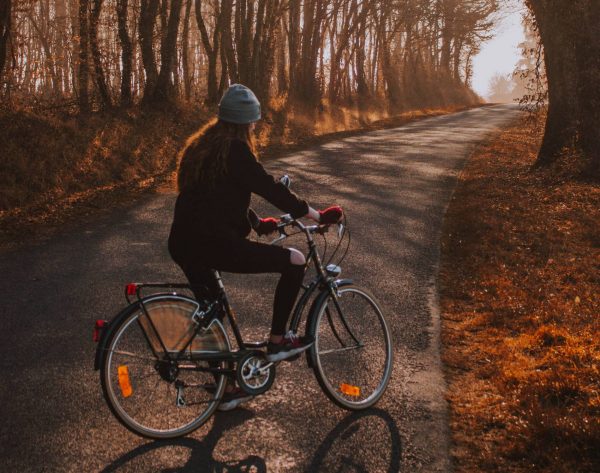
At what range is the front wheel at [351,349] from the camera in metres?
4.76

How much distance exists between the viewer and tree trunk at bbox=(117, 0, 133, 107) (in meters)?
20.2

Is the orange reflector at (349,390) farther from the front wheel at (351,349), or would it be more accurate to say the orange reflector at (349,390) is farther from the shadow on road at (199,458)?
the shadow on road at (199,458)

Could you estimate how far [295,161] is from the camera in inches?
704

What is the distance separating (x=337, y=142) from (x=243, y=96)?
61.1 ft

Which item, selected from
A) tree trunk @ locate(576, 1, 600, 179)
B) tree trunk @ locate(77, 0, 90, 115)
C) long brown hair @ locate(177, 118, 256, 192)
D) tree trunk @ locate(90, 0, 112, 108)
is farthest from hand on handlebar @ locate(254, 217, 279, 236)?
tree trunk @ locate(90, 0, 112, 108)

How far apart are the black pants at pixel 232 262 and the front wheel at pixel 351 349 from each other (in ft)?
1.25

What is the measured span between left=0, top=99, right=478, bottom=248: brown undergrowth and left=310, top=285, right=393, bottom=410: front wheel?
6.12 m

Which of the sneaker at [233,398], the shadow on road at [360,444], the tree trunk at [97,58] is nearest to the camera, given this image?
the shadow on road at [360,444]

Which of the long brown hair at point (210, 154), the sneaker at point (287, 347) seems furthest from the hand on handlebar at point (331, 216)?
the sneaker at point (287, 347)

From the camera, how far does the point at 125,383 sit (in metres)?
4.11

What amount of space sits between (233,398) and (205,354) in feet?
1.24

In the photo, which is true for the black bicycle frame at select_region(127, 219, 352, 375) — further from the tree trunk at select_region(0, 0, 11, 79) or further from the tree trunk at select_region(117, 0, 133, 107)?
the tree trunk at select_region(117, 0, 133, 107)

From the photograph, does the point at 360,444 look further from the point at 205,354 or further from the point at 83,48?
the point at 83,48

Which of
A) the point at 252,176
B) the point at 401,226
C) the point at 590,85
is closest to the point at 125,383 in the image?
the point at 252,176
